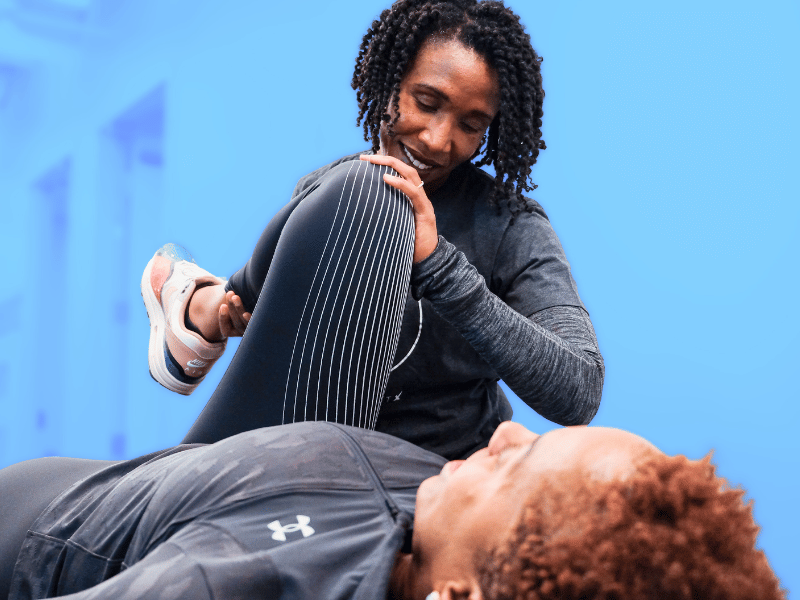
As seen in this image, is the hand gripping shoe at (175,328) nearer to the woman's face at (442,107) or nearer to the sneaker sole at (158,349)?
the sneaker sole at (158,349)

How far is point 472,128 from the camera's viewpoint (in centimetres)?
90

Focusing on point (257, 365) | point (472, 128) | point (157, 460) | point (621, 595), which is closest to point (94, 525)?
point (157, 460)

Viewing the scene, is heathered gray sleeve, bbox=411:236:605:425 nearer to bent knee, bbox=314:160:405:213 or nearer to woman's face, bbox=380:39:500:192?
bent knee, bbox=314:160:405:213

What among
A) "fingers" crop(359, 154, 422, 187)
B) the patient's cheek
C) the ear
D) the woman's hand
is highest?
"fingers" crop(359, 154, 422, 187)

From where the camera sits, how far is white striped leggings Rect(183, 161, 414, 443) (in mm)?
667

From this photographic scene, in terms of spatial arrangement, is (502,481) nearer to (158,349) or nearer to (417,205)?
(417,205)

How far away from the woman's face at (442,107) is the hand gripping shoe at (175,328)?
334 millimetres

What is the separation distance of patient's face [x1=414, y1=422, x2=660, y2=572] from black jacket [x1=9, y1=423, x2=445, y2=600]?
29 mm

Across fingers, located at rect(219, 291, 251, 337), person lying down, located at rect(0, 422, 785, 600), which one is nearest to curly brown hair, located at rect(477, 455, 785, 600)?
person lying down, located at rect(0, 422, 785, 600)

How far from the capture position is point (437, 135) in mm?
861

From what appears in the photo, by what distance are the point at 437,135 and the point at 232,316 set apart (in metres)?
0.31

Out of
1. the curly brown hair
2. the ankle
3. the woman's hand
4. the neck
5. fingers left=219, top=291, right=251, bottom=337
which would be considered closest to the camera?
the curly brown hair

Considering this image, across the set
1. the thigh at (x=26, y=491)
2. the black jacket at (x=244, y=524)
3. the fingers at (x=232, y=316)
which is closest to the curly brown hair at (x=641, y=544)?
the black jacket at (x=244, y=524)

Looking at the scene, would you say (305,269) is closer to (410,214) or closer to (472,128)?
(410,214)
